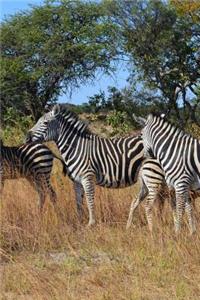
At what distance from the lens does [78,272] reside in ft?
18.7

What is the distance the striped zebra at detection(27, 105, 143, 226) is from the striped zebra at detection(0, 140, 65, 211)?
223 mm

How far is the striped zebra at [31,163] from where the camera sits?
28.5 feet

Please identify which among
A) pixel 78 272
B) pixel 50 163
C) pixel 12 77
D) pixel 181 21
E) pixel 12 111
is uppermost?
pixel 181 21

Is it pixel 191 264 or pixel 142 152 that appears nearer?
pixel 191 264

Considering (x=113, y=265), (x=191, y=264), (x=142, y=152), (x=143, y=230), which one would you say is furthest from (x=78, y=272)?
(x=142, y=152)

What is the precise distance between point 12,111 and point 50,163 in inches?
808

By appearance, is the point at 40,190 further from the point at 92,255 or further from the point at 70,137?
the point at 92,255

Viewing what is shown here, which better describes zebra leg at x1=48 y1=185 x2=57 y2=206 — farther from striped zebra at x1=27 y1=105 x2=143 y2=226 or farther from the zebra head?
the zebra head

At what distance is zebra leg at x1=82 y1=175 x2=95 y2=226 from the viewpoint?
781 centimetres

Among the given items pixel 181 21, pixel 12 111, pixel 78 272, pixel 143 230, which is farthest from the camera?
pixel 181 21

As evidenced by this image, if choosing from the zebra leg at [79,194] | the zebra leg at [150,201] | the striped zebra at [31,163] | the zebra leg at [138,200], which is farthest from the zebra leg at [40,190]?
the zebra leg at [150,201]

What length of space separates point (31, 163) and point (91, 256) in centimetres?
294

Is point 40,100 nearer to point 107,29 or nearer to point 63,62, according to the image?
point 63,62

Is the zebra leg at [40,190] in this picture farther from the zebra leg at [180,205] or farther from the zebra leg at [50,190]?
the zebra leg at [180,205]
